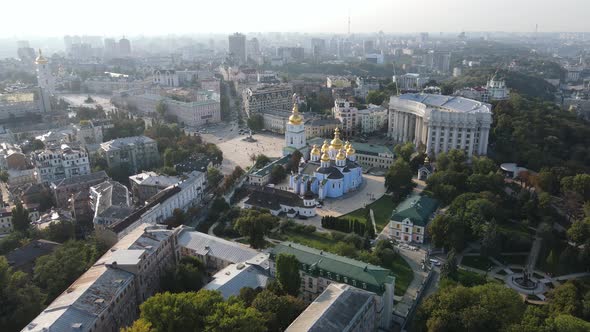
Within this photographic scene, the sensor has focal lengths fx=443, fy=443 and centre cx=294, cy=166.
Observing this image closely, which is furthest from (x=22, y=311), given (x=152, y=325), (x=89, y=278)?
(x=152, y=325)

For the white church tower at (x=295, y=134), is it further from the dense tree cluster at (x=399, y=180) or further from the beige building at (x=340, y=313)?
the beige building at (x=340, y=313)

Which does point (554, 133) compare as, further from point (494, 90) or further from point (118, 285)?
point (118, 285)

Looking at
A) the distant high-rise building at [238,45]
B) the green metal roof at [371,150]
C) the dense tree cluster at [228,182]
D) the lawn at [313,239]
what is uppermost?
the distant high-rise building at [238,45]

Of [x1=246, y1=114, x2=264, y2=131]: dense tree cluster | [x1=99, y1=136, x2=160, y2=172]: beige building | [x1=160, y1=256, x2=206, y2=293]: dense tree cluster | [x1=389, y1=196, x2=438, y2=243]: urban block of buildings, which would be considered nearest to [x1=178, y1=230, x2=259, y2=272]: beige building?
[x1=160, y1=256, x2=206, y2=293]: dense tree cluster

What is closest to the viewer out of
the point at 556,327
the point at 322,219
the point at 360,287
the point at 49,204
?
the point at 556,327

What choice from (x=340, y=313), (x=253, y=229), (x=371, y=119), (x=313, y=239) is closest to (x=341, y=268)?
(x=340, y=313)

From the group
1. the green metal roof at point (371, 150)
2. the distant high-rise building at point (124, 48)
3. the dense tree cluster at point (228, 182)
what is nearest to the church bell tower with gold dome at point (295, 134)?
the green metal roof at point (371, 150)
